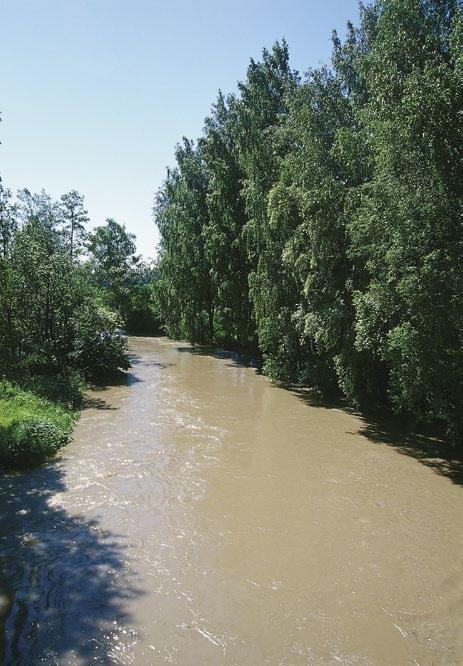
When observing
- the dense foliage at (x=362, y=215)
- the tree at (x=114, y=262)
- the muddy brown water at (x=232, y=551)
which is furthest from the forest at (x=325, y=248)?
the tree at (x=114, y=262)

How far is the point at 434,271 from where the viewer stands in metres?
10.4

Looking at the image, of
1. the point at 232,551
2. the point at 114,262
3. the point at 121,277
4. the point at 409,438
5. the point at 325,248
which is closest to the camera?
the point at 232,551

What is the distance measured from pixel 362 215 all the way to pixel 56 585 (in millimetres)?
10883

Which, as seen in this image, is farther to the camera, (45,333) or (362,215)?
(45,333)

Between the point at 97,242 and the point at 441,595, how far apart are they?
46655 mm

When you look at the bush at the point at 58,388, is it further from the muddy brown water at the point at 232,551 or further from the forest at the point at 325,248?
the muddy brown water at the point at 232,551

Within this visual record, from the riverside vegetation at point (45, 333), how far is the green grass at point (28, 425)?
0.07 feet

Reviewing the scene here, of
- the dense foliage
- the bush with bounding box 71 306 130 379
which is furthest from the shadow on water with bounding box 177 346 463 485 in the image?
the bush with bounding box 71 306 130 379

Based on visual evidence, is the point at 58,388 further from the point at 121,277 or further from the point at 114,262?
the point at 114,262

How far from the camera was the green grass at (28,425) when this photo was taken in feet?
33.7

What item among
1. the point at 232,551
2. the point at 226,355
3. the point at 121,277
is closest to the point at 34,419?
the point at 232,551

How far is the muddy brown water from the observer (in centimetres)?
528

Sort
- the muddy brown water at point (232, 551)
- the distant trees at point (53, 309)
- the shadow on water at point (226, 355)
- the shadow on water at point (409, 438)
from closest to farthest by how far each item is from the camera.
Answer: the muddy brown water at point (232, 551) < the shadow on water at point (409, 438) < the distant trees at point (53, 309) < the shadow on water at point (226, 355)

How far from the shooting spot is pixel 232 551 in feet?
23.7
